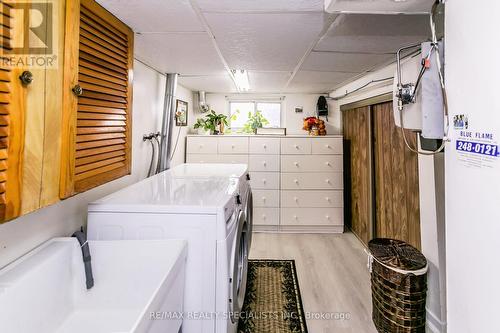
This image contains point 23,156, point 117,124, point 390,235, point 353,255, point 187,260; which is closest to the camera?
point 23,156

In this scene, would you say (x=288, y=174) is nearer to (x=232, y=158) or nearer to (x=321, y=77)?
(x=232, y=158)

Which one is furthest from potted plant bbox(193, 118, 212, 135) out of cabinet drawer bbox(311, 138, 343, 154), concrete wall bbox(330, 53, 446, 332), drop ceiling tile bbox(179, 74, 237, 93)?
concrete wall bbox(330, 53, 446, 332)

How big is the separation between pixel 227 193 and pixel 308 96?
3057mm

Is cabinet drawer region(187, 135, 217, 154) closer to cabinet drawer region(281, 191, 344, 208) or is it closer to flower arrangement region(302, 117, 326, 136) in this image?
cabinet drawer region(281, 191, 344, 208)

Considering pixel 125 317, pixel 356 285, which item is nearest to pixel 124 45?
pixel 125 317

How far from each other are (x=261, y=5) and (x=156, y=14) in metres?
0.57

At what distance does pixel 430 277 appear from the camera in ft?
5.69

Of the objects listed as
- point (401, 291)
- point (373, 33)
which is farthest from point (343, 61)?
point (401, 291)

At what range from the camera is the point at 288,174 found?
359 cm

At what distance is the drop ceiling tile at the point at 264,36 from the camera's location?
1.40 meters

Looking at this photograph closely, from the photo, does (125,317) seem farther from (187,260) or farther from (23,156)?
(23,156)

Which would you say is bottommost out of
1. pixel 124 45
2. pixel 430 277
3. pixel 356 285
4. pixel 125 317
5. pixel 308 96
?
A: pixel 356 285

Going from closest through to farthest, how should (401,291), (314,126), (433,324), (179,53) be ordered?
(401,291), (433,324), (179,53), (314,126)

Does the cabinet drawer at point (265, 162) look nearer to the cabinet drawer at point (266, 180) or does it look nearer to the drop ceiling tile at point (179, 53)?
the cabinet drawer at point (266, 180)
